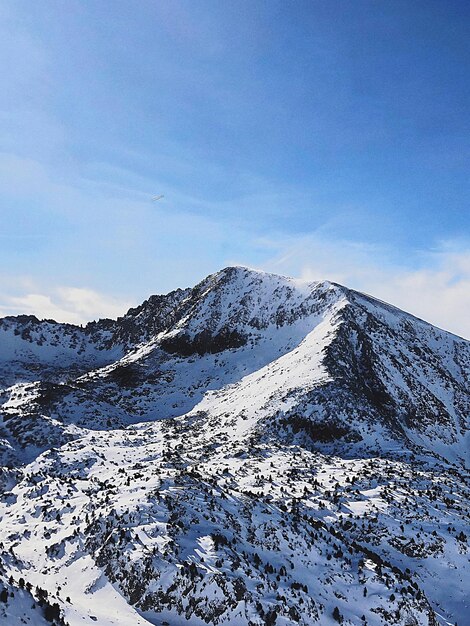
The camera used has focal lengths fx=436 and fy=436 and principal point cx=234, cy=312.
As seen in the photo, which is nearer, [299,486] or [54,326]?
[299,486]

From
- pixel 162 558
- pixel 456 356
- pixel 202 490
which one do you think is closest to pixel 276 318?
pixel 456 356

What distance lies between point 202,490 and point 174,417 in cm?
3652

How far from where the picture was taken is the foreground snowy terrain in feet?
73.9

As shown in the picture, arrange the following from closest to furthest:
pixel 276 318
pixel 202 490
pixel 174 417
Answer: pixel 202 490
pixel 174 417
pixel 276 318

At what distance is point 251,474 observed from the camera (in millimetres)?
41156

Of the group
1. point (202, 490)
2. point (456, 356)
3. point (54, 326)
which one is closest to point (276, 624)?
point (202, 490)

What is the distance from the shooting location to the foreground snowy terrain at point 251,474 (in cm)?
2253

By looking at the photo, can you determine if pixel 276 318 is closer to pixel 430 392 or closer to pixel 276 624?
pixel 430 392

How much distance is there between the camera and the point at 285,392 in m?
58.2

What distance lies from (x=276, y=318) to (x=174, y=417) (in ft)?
105

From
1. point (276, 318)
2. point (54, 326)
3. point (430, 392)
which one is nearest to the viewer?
point (430, 392)

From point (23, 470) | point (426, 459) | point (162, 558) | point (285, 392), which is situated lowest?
point (23, 470)

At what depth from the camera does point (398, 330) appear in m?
89.7

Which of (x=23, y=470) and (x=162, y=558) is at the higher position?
(x=162, y=558)
